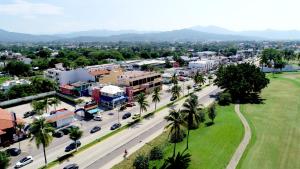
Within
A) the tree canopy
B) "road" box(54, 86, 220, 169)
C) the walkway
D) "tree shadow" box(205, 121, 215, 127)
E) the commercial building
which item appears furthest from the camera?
the commercial building

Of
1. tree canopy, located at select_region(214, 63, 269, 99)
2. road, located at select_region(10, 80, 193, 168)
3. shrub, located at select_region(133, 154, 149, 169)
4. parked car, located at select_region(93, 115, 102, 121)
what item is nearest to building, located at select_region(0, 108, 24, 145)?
road, located at select_region(10, 80, 193, 168)

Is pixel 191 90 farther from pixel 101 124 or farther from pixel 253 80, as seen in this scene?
pixel 101 124

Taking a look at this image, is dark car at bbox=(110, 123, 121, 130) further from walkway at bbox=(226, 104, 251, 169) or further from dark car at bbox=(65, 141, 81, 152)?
walkway at bbox=(226, 104, 251, 169)

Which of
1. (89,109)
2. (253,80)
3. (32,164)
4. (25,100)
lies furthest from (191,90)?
(32,164)

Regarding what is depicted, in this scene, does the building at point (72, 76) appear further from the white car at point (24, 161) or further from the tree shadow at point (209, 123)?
the white car at point (24, 161)

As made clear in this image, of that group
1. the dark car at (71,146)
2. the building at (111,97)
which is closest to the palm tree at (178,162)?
the dark car at (71,146)
